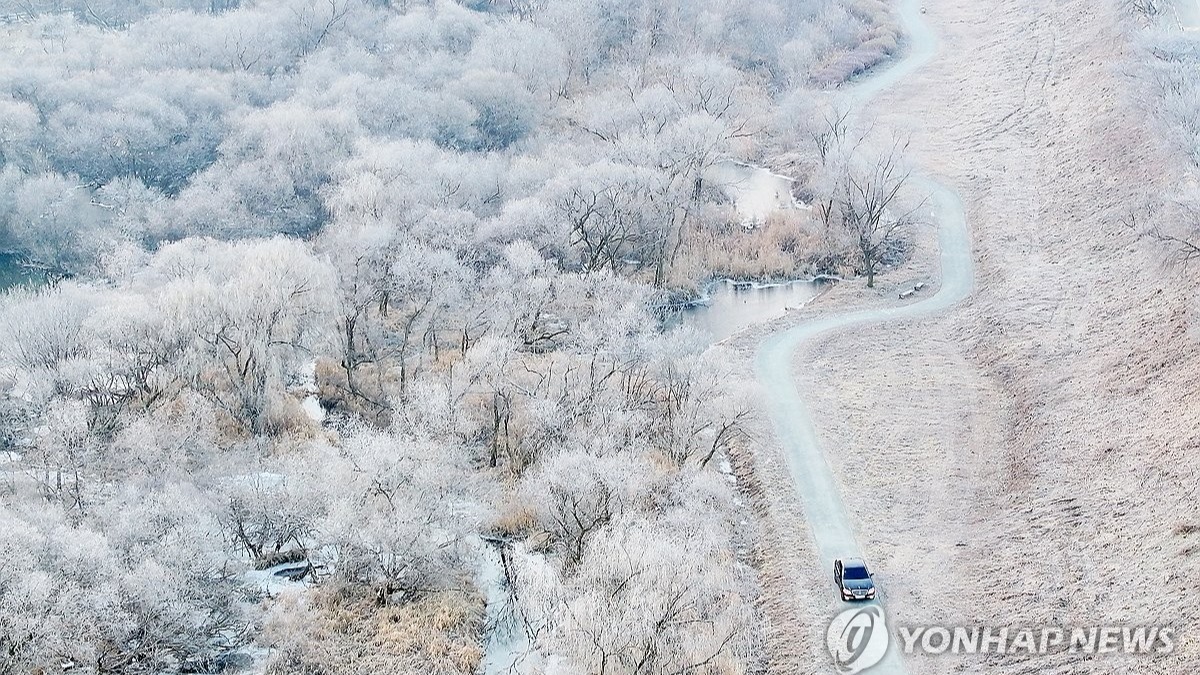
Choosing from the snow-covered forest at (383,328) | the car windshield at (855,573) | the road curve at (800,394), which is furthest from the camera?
the road curve at (800,394)

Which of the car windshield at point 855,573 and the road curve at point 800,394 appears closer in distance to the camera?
the car windshield at point 855,573

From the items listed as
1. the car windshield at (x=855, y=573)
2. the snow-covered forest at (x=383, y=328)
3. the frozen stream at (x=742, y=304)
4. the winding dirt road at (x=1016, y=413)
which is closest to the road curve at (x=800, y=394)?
the winding dirt road at (x=1016, y=413)

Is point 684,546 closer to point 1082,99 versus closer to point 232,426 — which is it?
point 232,426

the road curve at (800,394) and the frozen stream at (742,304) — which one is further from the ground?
the road curve at (800,394)

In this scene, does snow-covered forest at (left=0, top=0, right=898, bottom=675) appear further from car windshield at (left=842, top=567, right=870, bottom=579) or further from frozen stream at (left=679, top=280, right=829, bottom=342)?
car windshield at (left=842, top=567, right=870, bottom=579)

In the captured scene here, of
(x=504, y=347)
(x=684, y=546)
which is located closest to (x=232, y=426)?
(x=504, y=347)

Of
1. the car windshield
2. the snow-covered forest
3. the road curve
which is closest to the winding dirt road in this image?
the road curve

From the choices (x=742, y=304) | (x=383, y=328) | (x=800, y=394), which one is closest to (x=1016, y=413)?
(x=800, y=394)

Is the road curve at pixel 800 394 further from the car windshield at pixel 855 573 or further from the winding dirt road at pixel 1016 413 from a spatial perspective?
the car windshield at pixel 855 573
